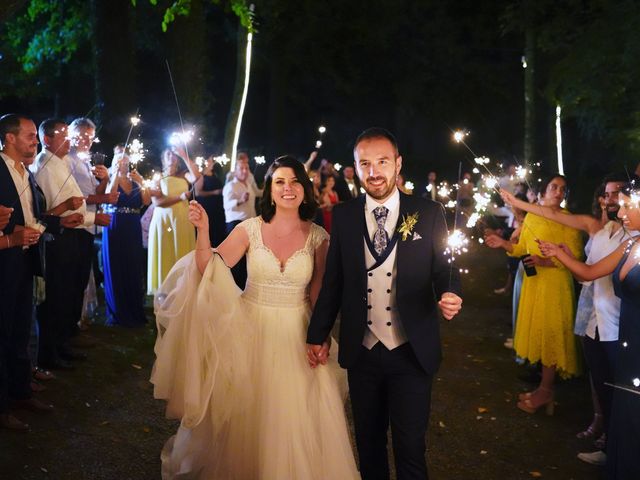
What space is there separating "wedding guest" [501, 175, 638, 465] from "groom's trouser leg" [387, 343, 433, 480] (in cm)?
199

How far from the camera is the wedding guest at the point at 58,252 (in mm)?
6902

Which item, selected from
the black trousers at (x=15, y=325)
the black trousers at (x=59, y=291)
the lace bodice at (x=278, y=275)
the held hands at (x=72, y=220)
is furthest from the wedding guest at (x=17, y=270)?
the lace bodice at (x=278, y=275)

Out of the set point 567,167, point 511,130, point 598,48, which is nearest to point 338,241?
point 598,48

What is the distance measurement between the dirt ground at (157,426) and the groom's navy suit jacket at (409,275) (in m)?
1.78

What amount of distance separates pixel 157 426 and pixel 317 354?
2.27 meters

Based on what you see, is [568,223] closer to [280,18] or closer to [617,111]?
[617,111]

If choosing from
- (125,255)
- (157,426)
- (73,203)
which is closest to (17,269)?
(73,203)

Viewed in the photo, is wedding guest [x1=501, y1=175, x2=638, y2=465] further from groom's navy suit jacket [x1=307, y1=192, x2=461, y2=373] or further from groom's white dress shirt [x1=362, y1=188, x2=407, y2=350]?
groom's white dress shirt [x1=362, y1=188, x2=407, y2=350]

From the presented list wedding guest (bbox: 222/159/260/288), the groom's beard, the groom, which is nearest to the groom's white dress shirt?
the groom

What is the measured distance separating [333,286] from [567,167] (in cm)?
2613

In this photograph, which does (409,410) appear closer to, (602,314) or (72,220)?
(602,314)

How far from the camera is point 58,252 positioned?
6.96m

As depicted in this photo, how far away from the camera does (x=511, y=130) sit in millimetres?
30359

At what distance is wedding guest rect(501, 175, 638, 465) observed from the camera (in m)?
5.37
